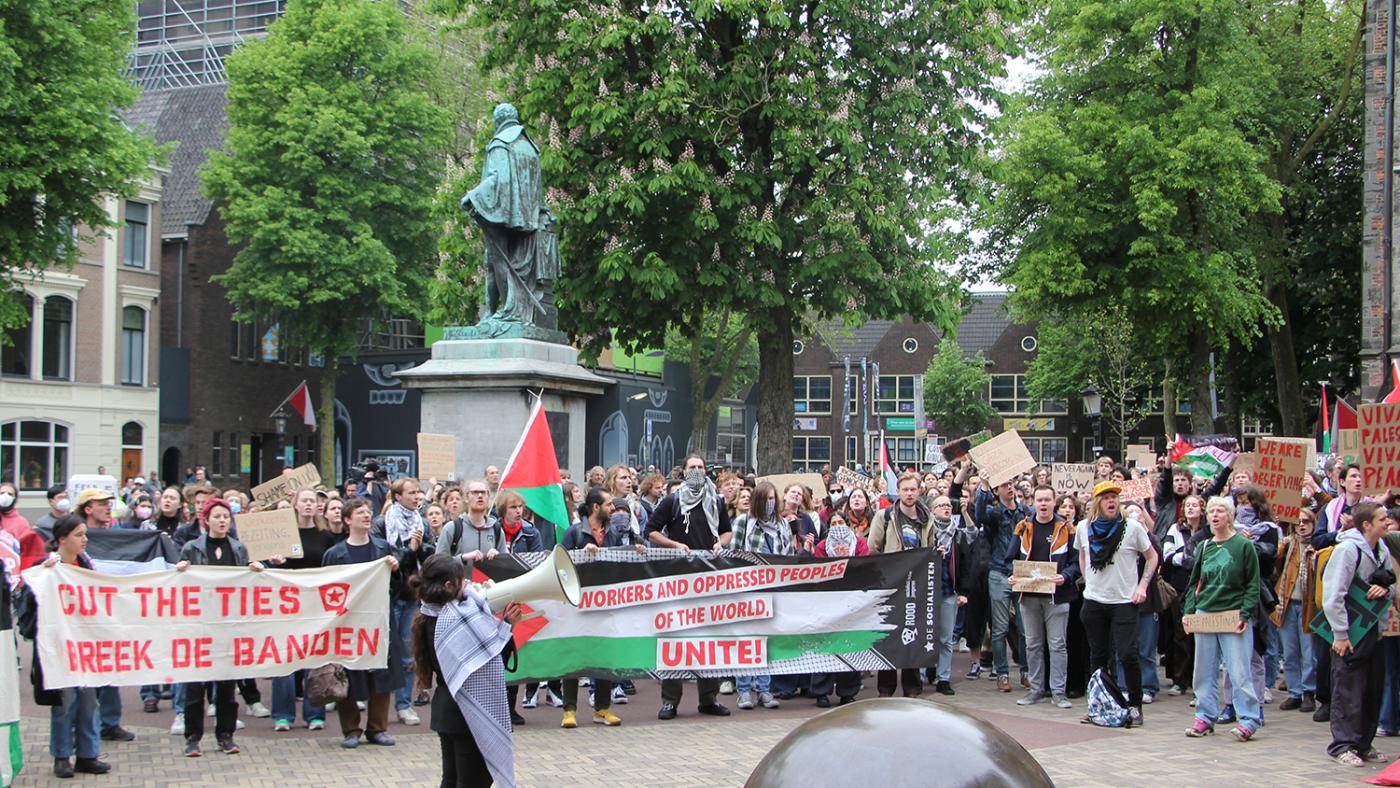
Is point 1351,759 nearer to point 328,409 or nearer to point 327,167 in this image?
point 327,167

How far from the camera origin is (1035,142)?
112 ft

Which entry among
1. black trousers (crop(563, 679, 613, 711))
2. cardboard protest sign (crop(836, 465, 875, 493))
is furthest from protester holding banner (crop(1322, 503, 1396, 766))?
cardboard protest sign (crop(836, 465, 875, 493))

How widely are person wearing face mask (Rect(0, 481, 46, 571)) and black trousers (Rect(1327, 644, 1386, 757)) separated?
29.4ft

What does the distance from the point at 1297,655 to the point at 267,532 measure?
860 centimetres

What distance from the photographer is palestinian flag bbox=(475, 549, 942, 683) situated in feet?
36.7

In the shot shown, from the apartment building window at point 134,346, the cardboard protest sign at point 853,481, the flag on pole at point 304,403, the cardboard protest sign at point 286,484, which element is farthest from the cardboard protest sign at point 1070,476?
the apartment building window at point 134,346

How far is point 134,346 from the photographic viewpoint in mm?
43562

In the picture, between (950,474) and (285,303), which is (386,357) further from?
(950,474)

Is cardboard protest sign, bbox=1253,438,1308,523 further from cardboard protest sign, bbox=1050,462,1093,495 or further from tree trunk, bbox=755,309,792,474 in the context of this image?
tree trunk, bbox=755,309,792,474

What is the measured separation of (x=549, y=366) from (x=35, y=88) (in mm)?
16294

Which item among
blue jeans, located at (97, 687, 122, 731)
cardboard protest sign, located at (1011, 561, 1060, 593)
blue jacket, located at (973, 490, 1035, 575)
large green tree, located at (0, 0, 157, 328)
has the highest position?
large green tree, located at (0, 0, 157, 328)

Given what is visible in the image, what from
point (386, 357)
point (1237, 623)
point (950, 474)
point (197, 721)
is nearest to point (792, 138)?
point (950, 474)

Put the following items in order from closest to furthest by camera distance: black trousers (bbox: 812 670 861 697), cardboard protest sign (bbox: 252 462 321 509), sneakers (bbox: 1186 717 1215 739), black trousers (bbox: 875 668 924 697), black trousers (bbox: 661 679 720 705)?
sneakers (bbox: 1186 717 1215 739) < black trousers (bbox: 661 679 720 705) < black trousers (bbox: 812 670 861 697) < black trousers (bbox: 875 668 924 697) < cardboard protest sign (bbox: 252 462 321 509)

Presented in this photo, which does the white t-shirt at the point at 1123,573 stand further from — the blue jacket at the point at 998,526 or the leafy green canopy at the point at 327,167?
the leafy green canopy at the point at 327,167
